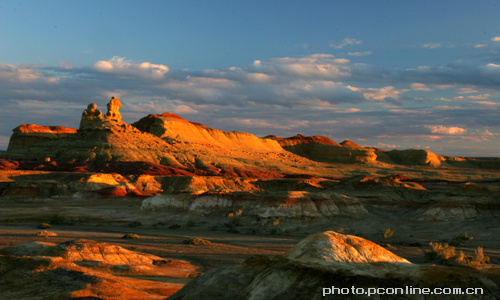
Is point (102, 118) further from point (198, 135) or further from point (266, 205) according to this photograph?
point (266, 205)

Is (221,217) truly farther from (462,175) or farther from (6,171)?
(462,175)

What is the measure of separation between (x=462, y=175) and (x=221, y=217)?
75.6m

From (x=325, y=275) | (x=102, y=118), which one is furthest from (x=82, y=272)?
(x=102, y=118)

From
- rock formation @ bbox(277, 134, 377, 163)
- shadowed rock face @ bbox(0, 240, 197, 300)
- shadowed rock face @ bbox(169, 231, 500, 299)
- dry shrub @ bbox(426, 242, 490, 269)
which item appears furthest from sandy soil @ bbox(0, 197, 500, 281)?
rock formation @ bbox(277, 134, 377, 163)

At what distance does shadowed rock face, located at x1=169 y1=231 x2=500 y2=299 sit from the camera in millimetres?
7805

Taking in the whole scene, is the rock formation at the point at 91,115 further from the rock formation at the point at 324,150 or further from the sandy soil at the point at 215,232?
the rock formation at the point at 324,150

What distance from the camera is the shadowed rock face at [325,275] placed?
7.80 m

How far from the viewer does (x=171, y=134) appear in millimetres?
105750

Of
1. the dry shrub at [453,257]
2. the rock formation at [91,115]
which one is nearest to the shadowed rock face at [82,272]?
the dry shrub at [453,257]

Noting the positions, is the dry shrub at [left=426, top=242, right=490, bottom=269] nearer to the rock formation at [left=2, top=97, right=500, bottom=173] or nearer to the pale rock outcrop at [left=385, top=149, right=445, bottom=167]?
the rock formation at [left=2, top=97, right=500, bottom=173]

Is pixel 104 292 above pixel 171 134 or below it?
below

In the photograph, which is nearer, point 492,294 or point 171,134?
point 492,294

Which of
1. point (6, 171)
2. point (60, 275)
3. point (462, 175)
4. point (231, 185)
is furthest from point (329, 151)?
point (60, 275)

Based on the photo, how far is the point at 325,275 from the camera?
8047 millimetres
